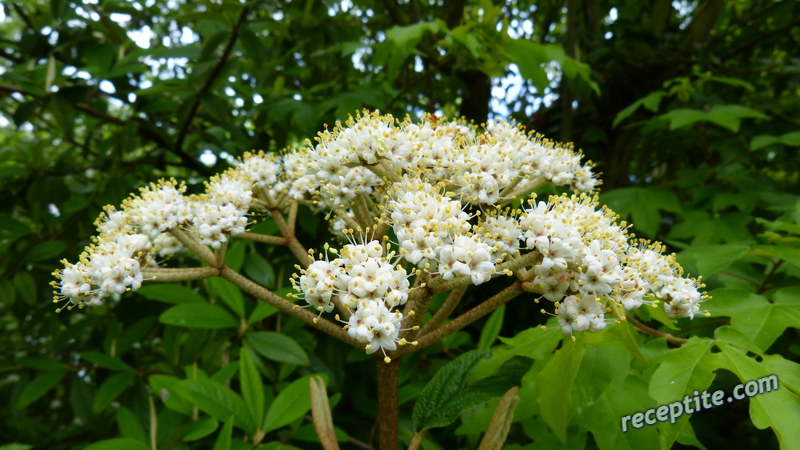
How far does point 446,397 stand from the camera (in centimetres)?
153

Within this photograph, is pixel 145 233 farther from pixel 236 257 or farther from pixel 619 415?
pixel 619 415

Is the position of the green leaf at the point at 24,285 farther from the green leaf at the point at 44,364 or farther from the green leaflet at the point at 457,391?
the green leaflet at the point at 457,391

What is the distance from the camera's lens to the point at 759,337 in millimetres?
1396

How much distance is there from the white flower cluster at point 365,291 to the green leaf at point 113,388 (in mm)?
1373

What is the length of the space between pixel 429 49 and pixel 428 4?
45.8 inches

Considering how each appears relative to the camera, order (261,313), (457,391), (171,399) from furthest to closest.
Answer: (261,313), (171,399), (457,391)

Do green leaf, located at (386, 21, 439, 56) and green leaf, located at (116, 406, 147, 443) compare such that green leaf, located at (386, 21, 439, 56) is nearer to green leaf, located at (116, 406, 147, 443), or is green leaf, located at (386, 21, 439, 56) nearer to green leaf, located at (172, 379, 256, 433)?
green leaf, located at (172, 379, 256, 433)

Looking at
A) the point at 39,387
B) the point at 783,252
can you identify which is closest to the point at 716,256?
the point at 783,252

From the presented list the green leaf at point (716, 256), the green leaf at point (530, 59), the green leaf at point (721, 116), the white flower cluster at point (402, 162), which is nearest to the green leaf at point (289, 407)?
the white flower cluster at point (402, 162)

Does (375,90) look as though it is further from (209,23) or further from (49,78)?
(49,78)

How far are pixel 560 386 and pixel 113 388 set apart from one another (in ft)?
5.91

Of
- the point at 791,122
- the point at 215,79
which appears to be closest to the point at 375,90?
the point at 215,79

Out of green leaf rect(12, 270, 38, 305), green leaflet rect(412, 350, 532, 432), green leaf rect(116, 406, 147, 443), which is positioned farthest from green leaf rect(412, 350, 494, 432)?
green leaf rect(12, 270, 38, 305)

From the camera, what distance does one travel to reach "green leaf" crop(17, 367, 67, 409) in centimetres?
212
